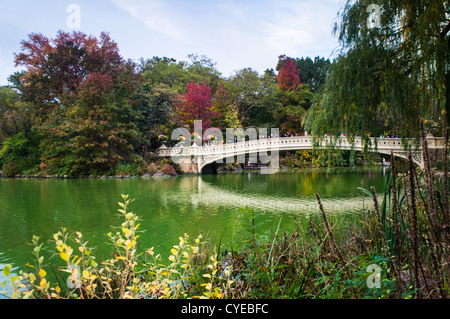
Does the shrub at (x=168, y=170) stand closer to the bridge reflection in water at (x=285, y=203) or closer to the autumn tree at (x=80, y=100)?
the autumn tree at (x=80, y=100)

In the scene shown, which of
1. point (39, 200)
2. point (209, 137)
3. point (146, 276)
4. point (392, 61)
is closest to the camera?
point (146, 276)

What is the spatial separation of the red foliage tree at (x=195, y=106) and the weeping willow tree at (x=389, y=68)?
14169 millimetres

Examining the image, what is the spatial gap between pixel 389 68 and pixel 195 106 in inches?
592

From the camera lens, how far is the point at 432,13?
281 centimetres

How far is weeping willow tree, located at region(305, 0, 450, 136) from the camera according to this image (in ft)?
9.58

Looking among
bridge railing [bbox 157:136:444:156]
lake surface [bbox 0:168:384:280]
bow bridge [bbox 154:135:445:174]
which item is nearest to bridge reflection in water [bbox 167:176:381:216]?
lake surface [bbox 0:168:384:280]

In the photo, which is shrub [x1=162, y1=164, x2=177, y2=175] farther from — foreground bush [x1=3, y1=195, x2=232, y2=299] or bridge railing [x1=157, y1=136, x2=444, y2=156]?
foreground bush [x1=3, y1=195, x2=232, y2=299]

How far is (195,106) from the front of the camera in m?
17.7

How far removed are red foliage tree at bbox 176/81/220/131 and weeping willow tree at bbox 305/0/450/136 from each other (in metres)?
14.2

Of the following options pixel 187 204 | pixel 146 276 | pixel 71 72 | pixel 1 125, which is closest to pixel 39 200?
pixel 187 204

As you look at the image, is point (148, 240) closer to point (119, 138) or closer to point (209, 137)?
point (119, 138)
